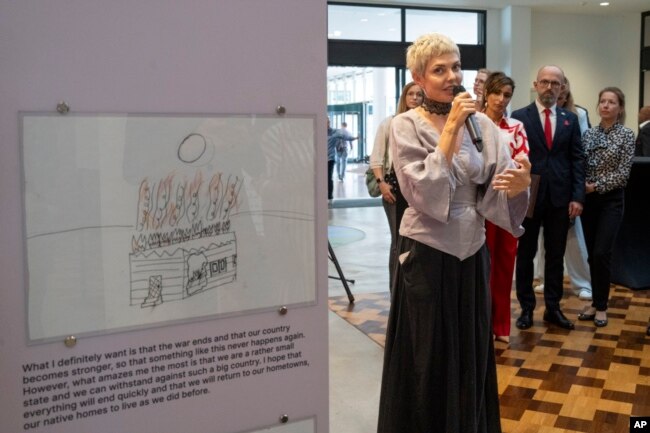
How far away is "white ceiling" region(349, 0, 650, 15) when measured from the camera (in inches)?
444

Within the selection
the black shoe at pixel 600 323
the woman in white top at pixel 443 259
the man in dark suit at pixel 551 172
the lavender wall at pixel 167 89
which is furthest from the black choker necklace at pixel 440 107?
the black shoe at pixel 600 323

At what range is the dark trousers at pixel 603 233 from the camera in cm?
415

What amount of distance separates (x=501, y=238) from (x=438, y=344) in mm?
1795

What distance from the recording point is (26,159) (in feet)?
3.14

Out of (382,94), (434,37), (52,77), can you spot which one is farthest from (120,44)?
(382,94)

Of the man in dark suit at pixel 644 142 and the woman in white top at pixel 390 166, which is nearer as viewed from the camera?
the woman in white top at pixel 390 166

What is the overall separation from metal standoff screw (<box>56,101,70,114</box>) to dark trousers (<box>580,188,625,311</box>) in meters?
3.84

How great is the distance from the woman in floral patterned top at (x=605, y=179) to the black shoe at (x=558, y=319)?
20cm

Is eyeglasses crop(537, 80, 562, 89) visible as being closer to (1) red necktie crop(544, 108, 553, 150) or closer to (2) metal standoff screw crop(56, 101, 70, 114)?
(1) red necktie crop(544, 108, 553, 150)

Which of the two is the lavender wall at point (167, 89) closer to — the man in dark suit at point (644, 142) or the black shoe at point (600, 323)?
the black shoe at point (600, 323)

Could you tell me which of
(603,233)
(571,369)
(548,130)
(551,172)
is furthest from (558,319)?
(548,130)

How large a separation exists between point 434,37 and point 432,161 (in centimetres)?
42

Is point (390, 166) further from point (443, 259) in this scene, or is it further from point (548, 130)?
point (443, 259)

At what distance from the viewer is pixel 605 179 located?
4.11 m
